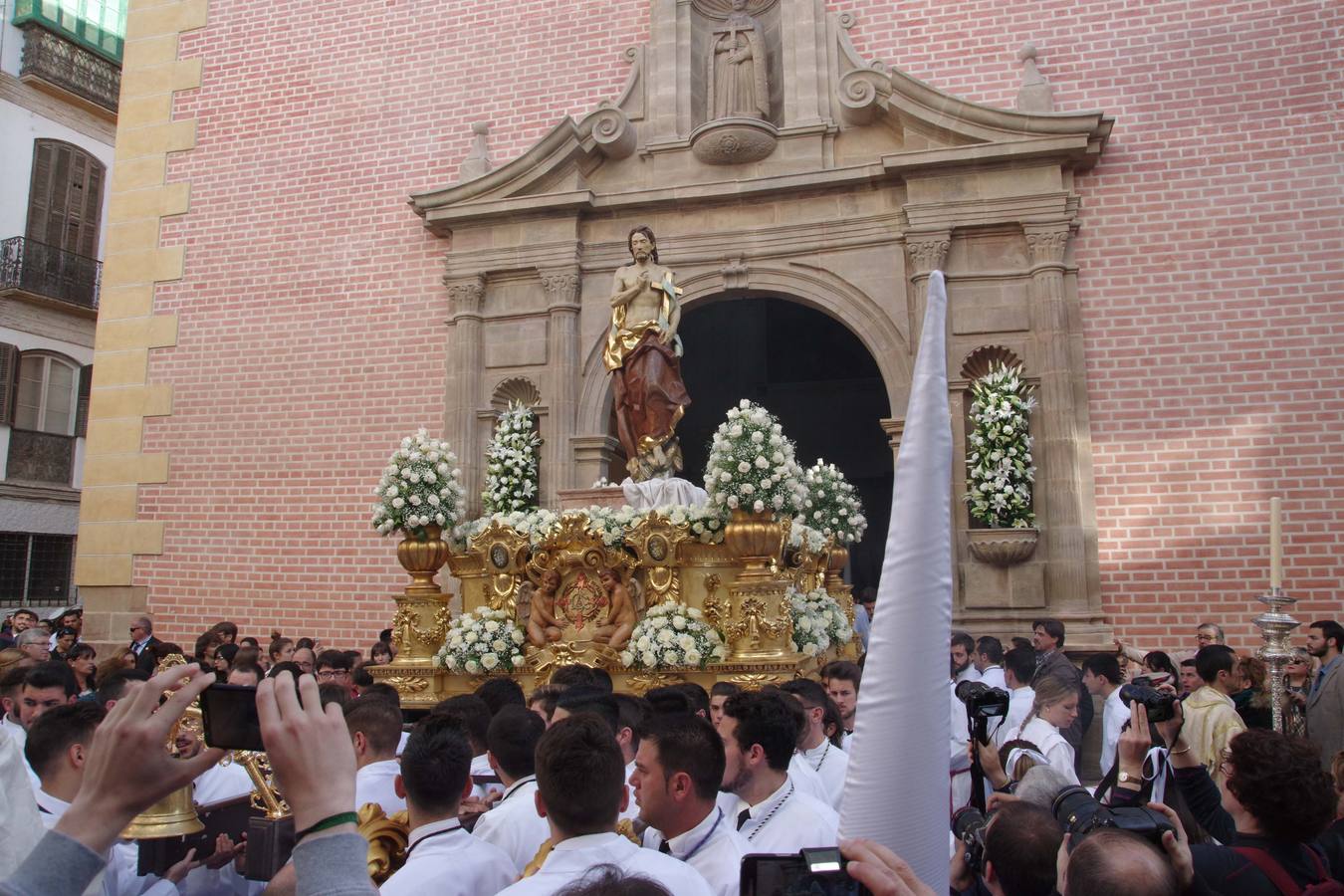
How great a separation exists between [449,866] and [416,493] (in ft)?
19.2

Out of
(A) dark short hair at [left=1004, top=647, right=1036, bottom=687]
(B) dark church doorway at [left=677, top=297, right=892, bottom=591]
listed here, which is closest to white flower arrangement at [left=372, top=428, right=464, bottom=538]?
(A) dark short hair at [left=1004, top=647, right=1036, bottom=687]

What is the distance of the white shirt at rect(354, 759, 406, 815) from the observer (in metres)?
3.98

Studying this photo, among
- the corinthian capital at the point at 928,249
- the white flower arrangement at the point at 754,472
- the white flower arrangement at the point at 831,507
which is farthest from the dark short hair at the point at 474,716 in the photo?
the corinthian capital at the point at 928,249

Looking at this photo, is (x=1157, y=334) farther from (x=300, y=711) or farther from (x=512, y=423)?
(x=300, y=711)

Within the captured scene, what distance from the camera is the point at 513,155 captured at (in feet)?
43.2

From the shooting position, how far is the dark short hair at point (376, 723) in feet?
13.5

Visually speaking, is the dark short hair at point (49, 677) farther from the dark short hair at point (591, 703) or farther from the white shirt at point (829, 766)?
the white shirt at point (829, 766)

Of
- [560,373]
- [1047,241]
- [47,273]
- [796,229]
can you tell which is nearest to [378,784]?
[560,373]

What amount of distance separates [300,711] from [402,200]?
42.0 feet

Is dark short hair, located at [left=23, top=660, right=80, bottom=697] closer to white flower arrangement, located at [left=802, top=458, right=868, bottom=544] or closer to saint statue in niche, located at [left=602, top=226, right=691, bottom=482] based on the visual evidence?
saint statue in niche, located at [left=602, top=226, right=691, bottom=482]

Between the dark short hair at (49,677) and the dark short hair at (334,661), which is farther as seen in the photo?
the dark short hair at (334,661)

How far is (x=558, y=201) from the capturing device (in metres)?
12.3

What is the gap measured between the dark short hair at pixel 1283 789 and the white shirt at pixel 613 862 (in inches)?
56.4

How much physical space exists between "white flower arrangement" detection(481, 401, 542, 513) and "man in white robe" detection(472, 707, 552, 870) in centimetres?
804
